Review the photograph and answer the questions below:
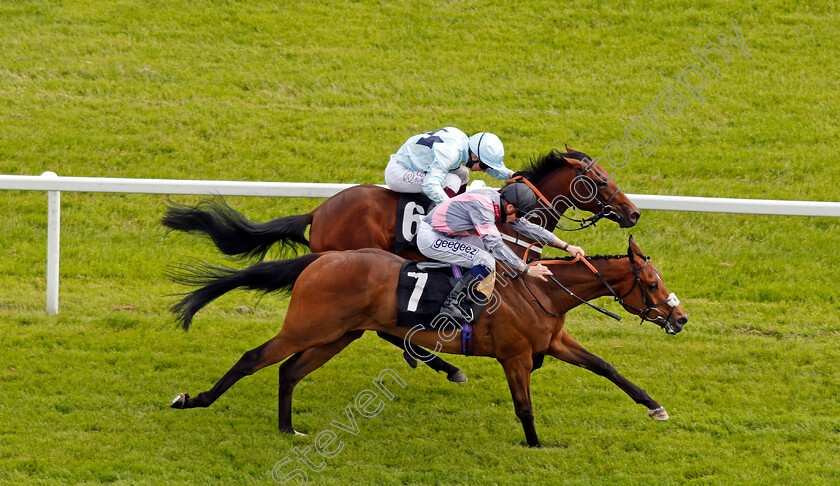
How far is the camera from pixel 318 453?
A: 5.05m

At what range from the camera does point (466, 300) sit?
202 inches

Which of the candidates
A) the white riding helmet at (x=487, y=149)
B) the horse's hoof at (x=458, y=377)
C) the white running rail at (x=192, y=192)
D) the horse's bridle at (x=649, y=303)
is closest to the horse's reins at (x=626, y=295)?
the horse's bridle at (x=649, y=303)

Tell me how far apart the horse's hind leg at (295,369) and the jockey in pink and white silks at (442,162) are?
1106 mm

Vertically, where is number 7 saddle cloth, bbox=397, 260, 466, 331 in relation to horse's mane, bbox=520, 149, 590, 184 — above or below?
below

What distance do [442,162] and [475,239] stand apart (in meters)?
0.75

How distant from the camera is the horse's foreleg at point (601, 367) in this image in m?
5.31

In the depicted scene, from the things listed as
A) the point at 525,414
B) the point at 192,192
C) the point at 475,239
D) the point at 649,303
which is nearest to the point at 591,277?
the point at 649,303

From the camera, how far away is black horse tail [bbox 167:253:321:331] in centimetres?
530

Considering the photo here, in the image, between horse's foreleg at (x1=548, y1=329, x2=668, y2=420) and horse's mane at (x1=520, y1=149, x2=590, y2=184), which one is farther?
horse's mane at (x1=520, y1=149, x2=590, y2=184)

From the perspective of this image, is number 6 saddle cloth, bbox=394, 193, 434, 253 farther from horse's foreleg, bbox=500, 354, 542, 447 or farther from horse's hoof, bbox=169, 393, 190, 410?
horse's hoof, bbox=169, 393, 190, 410

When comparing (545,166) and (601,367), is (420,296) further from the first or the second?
(545,166)

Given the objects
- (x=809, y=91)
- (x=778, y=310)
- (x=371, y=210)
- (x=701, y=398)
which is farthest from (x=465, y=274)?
(x=809, y=91)

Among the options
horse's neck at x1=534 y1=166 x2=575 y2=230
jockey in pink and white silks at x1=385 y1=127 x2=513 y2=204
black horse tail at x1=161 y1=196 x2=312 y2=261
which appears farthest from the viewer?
black horse tail at x1=161 y1=196 x2=312 y2=261

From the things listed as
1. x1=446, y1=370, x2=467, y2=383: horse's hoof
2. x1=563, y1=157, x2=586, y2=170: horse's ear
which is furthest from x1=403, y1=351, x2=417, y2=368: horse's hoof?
x1=563, y1=157, x2=586, y2=170: horse's ear
